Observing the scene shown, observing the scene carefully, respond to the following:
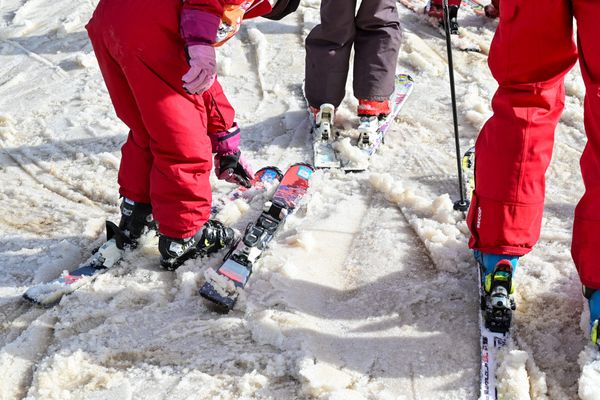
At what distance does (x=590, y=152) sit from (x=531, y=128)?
224mm

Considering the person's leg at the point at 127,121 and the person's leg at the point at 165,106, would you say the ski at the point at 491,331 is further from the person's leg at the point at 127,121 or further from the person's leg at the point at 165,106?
the person's leg at the point at 127,121

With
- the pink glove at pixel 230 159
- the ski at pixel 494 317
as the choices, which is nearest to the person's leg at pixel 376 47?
the pink glove at pixel 230 159

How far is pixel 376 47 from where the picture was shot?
13.4 ft

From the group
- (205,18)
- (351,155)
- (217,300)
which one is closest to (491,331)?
(217,300)

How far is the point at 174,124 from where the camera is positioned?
272 cm

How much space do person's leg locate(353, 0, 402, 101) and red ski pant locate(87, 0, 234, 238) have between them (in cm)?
153

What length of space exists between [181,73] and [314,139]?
162 centimetres

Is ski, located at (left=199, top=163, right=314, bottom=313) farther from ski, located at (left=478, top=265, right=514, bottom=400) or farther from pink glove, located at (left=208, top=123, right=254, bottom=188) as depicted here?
ski, located at (left=478, top=265, right=514, bottom=400)

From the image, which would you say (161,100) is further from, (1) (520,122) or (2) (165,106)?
(1) (520,122)

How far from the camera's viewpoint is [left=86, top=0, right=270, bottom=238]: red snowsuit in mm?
2619

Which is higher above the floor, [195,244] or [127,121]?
[127,121]

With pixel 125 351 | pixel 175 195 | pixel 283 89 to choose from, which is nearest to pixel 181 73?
pixel 175 195

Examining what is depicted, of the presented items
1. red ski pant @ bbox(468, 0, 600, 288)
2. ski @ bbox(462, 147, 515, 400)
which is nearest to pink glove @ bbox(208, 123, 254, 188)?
red ski pant @ bbox(468, 0, 600, 288)

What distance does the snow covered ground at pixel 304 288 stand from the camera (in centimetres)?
238
